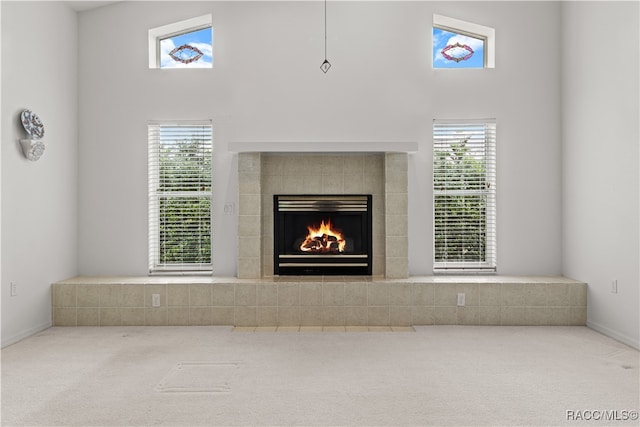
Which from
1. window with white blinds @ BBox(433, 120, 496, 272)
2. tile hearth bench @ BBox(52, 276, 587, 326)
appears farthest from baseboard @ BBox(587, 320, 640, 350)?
window with white blinds @ BBox(433, 120, 496, 272)

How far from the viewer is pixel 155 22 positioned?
18.1 ft

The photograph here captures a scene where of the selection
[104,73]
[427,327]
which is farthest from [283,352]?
[104,73]

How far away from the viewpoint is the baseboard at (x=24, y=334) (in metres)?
4.25

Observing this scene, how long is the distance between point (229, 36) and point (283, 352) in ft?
11.2

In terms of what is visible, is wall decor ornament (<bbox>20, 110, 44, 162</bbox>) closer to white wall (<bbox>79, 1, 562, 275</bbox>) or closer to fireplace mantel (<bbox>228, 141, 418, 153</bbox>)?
white wall (<bbox>79, 1, 562, 275</bbox>)

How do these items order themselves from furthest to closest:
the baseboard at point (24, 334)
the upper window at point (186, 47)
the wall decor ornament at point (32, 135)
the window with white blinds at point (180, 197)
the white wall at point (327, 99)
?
the upper window at point (186, 47), the window with white blinds at point (180, 197), the white wall at point (327, 99), the wall decor ornament at point (32, 135), the baseboard at point (24, 334)

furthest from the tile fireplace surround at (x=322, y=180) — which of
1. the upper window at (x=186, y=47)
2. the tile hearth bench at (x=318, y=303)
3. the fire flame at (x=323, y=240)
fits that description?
the upper window at (x=186, y=47)

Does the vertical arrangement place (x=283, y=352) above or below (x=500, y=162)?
below

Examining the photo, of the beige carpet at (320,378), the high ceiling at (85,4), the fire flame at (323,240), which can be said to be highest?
the high ceiling at (85,4)

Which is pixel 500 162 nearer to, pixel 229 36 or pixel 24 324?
pixel 229 36

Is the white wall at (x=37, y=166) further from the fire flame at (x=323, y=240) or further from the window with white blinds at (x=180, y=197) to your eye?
the fire flame at (x=323, y=240)

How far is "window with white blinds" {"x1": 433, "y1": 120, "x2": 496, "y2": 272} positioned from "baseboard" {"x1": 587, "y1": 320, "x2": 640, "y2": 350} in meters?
1.12

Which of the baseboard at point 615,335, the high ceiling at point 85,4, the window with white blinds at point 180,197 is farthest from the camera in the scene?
the window with white blinds at point 180,197

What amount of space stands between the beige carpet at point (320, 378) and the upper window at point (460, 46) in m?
2.87
